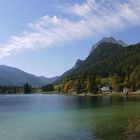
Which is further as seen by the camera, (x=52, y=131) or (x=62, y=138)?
(x=52, y=131)

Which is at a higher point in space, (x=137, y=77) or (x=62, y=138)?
(x=137, y=77)

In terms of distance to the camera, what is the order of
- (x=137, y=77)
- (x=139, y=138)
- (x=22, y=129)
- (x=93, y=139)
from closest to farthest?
(x=139, y=138), (x=93, y=139), (x=22, y=129), (x=137, y=77)

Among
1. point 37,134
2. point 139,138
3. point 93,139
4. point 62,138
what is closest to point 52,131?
point 37,134

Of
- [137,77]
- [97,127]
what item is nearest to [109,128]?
[97,127]

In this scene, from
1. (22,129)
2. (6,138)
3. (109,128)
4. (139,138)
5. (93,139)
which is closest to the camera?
(139,138)

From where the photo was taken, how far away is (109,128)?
51375 mm

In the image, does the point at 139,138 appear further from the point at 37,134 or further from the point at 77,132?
the point at 37,134

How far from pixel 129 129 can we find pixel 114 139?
7.47 m

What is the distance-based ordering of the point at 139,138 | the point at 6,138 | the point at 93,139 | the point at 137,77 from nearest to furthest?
the point at 139,138 < the point at 93,139 < the point at 6,138 < the point at 137,77

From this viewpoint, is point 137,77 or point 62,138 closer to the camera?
point 62,138

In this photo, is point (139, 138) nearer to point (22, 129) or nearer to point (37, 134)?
point (37, 134)

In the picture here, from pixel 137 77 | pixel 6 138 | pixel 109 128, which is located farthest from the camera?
pixel 137 77

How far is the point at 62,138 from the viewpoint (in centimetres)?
4422

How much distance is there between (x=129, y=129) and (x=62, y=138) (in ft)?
34.9
